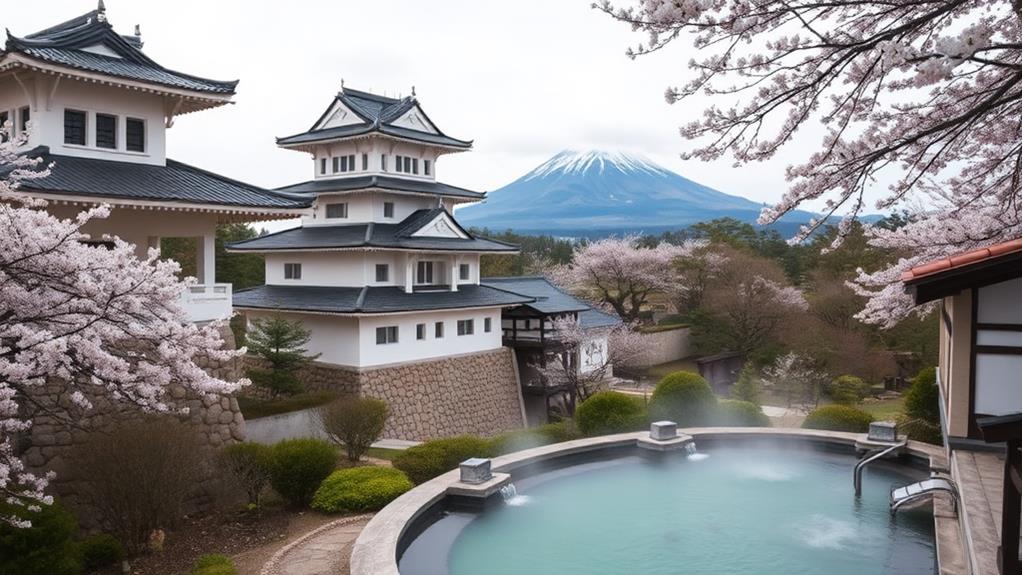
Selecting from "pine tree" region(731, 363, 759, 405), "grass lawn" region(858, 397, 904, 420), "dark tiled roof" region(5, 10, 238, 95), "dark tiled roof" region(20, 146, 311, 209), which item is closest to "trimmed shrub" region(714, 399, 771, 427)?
"pine tree" region(731, 363, 759, 405)

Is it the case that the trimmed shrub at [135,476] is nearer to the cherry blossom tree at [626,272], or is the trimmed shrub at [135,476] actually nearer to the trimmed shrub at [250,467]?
the trimmed shrub at [250,467]

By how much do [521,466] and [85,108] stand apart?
1139 centimetres

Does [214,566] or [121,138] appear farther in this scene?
[121,138]

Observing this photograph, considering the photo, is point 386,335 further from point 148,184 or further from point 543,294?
point 148,184

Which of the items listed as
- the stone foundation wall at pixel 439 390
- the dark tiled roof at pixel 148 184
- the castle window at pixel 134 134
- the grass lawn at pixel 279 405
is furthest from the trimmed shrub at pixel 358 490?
the stone foundation wall at pixel 439 390

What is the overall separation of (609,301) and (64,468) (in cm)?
3438

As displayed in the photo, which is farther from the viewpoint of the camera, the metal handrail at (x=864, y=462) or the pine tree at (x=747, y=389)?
the pine tree at (x=747, y=389)

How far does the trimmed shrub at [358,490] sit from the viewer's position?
37.0 feet

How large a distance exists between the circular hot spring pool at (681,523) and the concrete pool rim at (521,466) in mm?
231

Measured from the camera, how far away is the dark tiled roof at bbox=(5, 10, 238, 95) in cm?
1359

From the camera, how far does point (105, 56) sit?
48.4ft

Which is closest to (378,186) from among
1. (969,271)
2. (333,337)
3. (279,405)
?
(333,337)

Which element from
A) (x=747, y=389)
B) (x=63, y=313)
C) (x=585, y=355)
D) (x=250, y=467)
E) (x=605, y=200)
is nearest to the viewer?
(x=63, y=313)

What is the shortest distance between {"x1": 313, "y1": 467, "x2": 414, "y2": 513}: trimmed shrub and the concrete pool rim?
463 mm
